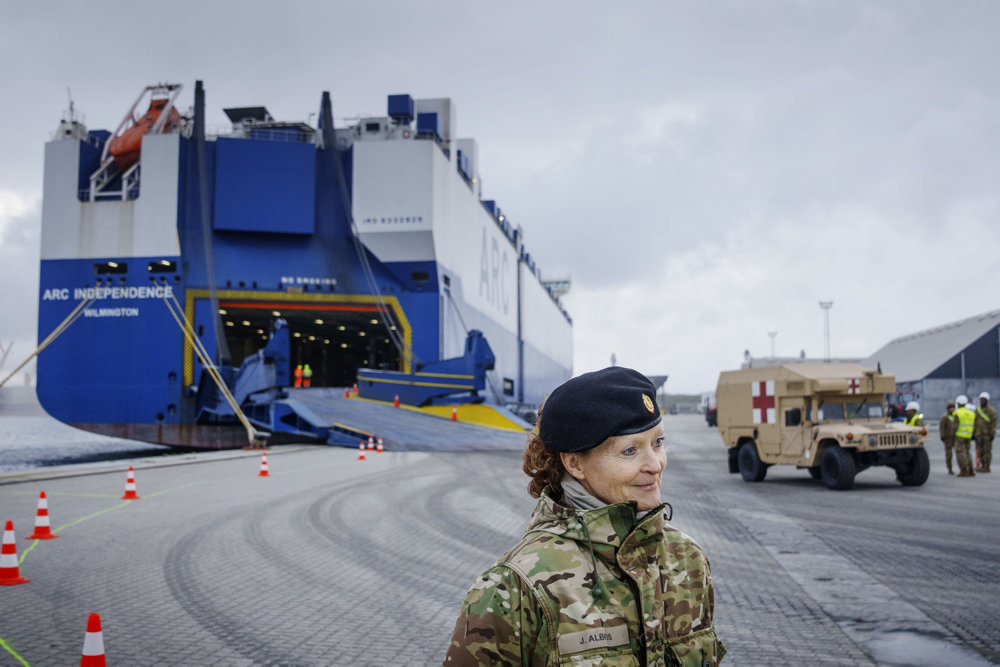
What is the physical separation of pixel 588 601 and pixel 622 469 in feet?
1.04

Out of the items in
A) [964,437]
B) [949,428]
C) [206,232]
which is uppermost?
[206,232]

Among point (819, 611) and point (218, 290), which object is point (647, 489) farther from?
point (218, 290)

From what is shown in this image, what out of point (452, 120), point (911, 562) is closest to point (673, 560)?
point (911, 562)

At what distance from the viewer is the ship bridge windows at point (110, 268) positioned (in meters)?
30.1

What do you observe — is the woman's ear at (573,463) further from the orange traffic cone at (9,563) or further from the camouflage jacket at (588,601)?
the orange traffic cone at (9,563)

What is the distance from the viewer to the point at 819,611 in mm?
5648

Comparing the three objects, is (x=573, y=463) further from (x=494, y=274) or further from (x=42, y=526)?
(x=494, y=274)

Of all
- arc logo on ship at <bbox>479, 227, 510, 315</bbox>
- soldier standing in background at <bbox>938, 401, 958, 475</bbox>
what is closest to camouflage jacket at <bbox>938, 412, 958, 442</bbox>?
soldier standing in background at <bbox>938, 401, 958, 475</bbox>

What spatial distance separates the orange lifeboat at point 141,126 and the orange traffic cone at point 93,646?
31126 millimetres

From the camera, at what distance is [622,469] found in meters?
1.85

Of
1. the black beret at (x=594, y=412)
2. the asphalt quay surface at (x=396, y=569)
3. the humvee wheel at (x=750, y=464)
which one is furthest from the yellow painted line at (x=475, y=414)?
the black beret at (x=594, y=412)

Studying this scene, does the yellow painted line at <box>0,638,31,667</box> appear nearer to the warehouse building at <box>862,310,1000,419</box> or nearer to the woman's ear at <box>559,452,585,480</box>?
the woman's ear at <box>559,452,585,480</box>

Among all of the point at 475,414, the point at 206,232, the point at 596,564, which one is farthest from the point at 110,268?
the point at 596,564

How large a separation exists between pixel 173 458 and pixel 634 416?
20.0m
